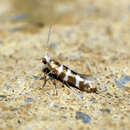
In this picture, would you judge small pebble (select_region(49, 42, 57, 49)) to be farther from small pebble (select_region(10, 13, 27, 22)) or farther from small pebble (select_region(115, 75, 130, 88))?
small pebble (select_region(115, 75, 130, 88))

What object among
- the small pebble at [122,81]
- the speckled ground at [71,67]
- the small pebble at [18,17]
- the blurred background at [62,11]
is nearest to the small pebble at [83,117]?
the speckled ground at [71,67]

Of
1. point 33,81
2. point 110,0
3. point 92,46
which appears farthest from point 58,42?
point 110,0

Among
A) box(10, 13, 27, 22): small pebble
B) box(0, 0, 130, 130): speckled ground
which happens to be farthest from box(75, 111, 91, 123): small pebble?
box(10, 13, 27, 22): small pebble

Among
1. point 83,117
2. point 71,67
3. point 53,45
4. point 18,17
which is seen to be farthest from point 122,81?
point 18,17

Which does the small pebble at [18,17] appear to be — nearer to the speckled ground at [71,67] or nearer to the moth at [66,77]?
the speckled ground at [71,67]

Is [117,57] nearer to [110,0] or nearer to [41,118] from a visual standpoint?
[41,118]

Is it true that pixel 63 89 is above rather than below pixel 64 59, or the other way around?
below
